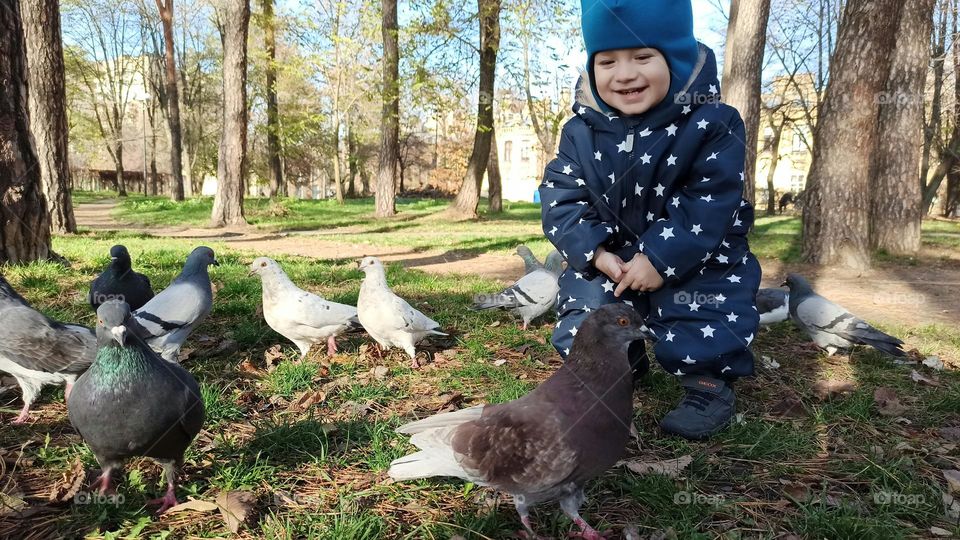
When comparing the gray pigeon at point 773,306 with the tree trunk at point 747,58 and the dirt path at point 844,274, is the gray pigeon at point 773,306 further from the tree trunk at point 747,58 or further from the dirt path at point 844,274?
the tree trunk at point 747,58

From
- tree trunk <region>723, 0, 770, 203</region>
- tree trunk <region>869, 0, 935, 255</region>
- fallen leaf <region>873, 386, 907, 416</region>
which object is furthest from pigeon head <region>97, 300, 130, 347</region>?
tree trunk <region>869, 0, 935, 255</region>

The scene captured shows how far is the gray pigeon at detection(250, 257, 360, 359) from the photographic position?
152 inches

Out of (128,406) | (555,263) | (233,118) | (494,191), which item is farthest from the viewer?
(494,191)

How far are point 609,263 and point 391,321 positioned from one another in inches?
65.0

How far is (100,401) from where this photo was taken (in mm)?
2053

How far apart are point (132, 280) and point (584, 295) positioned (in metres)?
3.67

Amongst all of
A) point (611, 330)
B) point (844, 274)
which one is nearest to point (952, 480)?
point (611, 330)

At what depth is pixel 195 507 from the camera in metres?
2.09

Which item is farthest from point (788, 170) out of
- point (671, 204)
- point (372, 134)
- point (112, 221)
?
point (671, 204)

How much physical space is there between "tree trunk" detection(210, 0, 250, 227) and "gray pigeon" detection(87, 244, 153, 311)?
394 inches

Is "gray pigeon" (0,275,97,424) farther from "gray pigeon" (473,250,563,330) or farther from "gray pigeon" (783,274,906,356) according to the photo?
"gray pigeon" (783,274,906,356)

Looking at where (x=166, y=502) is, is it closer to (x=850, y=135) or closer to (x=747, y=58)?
(x=850, y=135)

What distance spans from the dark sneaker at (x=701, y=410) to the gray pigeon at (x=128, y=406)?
2.23m

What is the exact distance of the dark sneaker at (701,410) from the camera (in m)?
2.73
